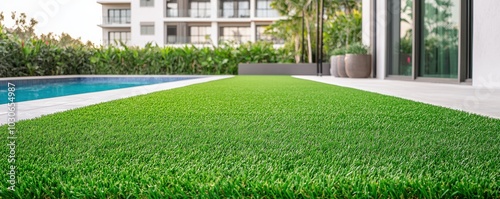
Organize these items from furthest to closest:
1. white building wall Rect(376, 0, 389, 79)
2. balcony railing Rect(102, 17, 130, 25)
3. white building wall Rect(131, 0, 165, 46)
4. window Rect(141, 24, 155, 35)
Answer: balcony railing Rect(102, 17, 130, 25) < window Rect(141, 24, 155, 35) < white building wall Rect(131, 0, 165, 46) < white building wall Rect(376, 0, 389, 79)

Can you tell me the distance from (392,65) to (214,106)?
8.58 metres

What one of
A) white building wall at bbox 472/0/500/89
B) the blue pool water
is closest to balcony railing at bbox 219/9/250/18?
the blue pool water

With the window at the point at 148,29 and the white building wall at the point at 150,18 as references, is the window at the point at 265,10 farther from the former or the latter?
the window at the point at 148,29

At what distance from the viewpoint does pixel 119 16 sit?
124ft

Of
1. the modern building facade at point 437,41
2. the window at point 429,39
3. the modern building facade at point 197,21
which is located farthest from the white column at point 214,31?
Result: the window at point 429,39

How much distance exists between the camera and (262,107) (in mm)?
3828

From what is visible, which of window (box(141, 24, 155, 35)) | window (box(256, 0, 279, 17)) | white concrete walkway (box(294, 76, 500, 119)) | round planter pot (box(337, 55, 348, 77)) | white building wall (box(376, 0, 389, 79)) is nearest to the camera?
white concrete walkway (box(294, 76, 500, 119))

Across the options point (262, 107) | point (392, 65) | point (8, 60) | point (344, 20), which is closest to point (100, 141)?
point (262, 107)

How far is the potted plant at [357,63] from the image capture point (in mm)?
12406

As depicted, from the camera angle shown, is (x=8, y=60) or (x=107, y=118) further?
(x=8, y=60)

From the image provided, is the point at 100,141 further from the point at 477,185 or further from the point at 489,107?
the point at 489,107

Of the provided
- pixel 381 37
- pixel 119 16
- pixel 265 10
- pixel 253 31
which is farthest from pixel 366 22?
pixel 119 16

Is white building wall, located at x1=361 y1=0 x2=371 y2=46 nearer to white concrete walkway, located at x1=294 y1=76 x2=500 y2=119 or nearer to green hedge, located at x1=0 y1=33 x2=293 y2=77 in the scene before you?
green hedge, located at x1=0 y1=33 x2=293 y2=77

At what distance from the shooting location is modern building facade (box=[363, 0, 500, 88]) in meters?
7.02
